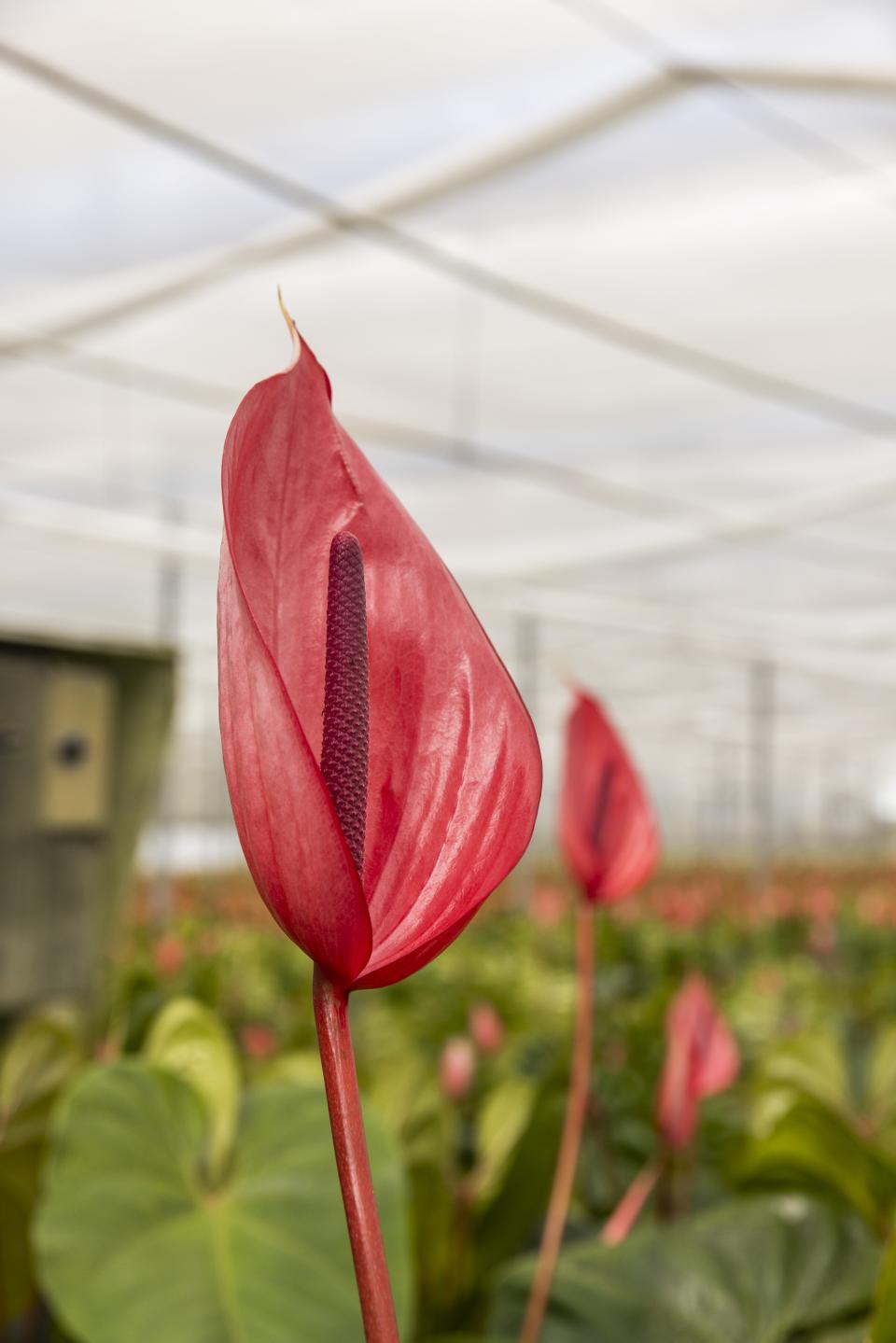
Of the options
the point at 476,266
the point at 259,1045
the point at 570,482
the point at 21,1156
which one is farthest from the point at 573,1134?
the point at 570,482

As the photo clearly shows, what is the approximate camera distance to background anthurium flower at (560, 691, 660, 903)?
1.96ft

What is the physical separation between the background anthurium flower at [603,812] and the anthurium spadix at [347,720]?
1.00ft

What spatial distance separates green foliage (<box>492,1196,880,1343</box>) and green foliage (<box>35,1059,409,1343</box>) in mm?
84

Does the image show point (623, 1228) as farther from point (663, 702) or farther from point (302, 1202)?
point (663, 702)

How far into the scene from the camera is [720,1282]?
0.66 meters

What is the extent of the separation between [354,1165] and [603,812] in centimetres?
37

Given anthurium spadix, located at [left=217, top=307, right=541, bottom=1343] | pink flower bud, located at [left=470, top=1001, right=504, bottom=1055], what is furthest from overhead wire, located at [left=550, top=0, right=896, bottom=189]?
anthurium spadix, located at [left=217, top=307, right=541, bottom=1343]

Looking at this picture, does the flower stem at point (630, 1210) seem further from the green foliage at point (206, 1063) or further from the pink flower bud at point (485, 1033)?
the pink flower bud at point (485, 1033)

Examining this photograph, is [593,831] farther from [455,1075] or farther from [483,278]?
[483,278]

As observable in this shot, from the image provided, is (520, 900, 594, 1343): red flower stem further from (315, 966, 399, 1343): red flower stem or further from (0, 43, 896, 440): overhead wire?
(0, 43, 896, 440): overhead wire

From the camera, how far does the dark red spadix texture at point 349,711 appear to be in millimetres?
259

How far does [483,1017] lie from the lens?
5.11 ft

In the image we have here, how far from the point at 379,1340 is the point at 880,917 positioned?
431cm

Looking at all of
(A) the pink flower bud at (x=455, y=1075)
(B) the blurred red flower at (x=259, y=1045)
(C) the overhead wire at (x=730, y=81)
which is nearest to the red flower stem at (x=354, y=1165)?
(A) the pink flower bud at (x=455, y=1075)
